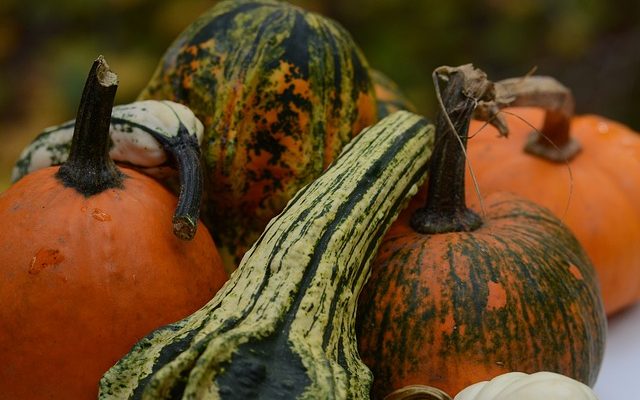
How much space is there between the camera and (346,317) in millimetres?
999

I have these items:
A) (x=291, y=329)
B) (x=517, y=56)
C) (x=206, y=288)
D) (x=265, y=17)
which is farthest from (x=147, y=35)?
(x=291, y=329)

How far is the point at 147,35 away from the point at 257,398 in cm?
225

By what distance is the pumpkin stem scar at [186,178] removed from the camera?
1.03 m

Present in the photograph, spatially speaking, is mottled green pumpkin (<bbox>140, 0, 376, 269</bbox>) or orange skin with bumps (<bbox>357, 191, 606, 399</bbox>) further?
mottled green pumpkin (<bbox>140, 0, 376, 269</bbox>)

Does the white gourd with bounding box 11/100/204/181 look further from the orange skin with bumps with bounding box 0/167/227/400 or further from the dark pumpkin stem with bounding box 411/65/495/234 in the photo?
the dark pumpkin stem with bounding box 411/65/495/234

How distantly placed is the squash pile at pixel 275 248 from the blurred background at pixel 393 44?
57.7 inches

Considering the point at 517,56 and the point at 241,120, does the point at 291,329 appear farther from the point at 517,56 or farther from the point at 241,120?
the point at 517,56

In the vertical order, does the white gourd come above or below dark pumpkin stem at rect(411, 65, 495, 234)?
above

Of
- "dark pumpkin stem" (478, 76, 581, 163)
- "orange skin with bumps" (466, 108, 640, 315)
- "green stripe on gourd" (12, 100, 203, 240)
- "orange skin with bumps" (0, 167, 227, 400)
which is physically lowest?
"orange skin with bumps" (466, 108, 640, 315)

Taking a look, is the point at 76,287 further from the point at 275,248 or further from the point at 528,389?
the point at 528,389

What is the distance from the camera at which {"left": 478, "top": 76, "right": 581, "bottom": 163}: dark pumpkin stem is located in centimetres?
132

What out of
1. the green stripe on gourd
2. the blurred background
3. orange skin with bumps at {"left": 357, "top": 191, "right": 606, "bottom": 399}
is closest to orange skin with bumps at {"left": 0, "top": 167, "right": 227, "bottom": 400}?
the green stripe on gourd

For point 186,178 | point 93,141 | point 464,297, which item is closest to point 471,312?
point 464,297

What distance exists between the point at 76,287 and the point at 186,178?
7.7 inches
